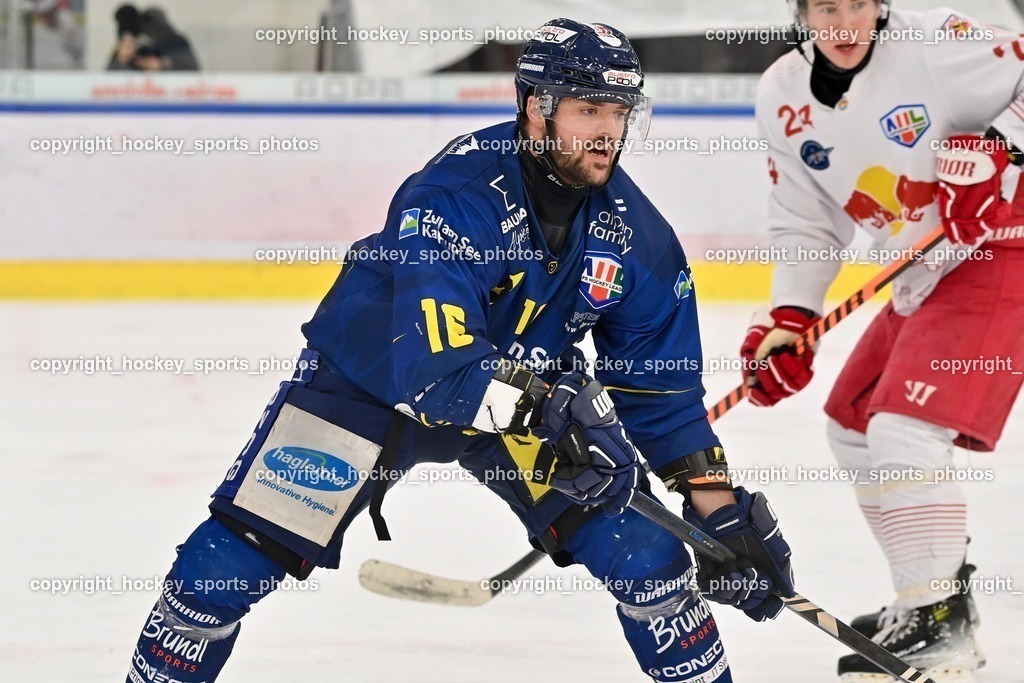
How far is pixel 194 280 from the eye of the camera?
6375 mm

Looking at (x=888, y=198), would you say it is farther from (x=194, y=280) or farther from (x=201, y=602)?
(x=194, y=280)

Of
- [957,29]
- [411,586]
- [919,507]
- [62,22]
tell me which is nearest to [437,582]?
[411,586]

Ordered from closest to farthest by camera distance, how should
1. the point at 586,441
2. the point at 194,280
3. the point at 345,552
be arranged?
the point at 586,441 → the point at 345,552 → the point at 194,280

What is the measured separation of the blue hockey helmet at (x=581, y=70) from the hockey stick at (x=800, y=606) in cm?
60

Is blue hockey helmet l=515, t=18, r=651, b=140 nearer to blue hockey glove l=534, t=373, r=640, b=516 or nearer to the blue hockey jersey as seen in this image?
the blue hockey jersey

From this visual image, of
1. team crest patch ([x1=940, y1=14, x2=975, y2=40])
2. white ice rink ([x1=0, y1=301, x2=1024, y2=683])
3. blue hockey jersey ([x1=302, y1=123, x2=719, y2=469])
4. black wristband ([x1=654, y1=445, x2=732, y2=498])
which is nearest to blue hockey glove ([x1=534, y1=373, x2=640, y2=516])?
Answer: blue hockey jersey ([x1=302, y1=123, x2=719, y2=469])

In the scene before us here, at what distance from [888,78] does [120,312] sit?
13.2ft

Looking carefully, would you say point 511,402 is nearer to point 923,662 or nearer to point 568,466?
point 568,466

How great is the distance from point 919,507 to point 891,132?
2.56 ft

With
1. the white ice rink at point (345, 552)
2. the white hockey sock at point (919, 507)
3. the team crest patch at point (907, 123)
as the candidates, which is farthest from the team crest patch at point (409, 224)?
the team crest patch at point (907, 123)

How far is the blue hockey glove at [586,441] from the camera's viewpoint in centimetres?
205

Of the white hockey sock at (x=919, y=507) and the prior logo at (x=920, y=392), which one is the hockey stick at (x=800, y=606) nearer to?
the white hockey sock at (x=919, y=507)

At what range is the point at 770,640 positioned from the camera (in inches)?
118

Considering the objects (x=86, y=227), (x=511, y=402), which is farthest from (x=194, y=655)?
(x=86, y=227)
